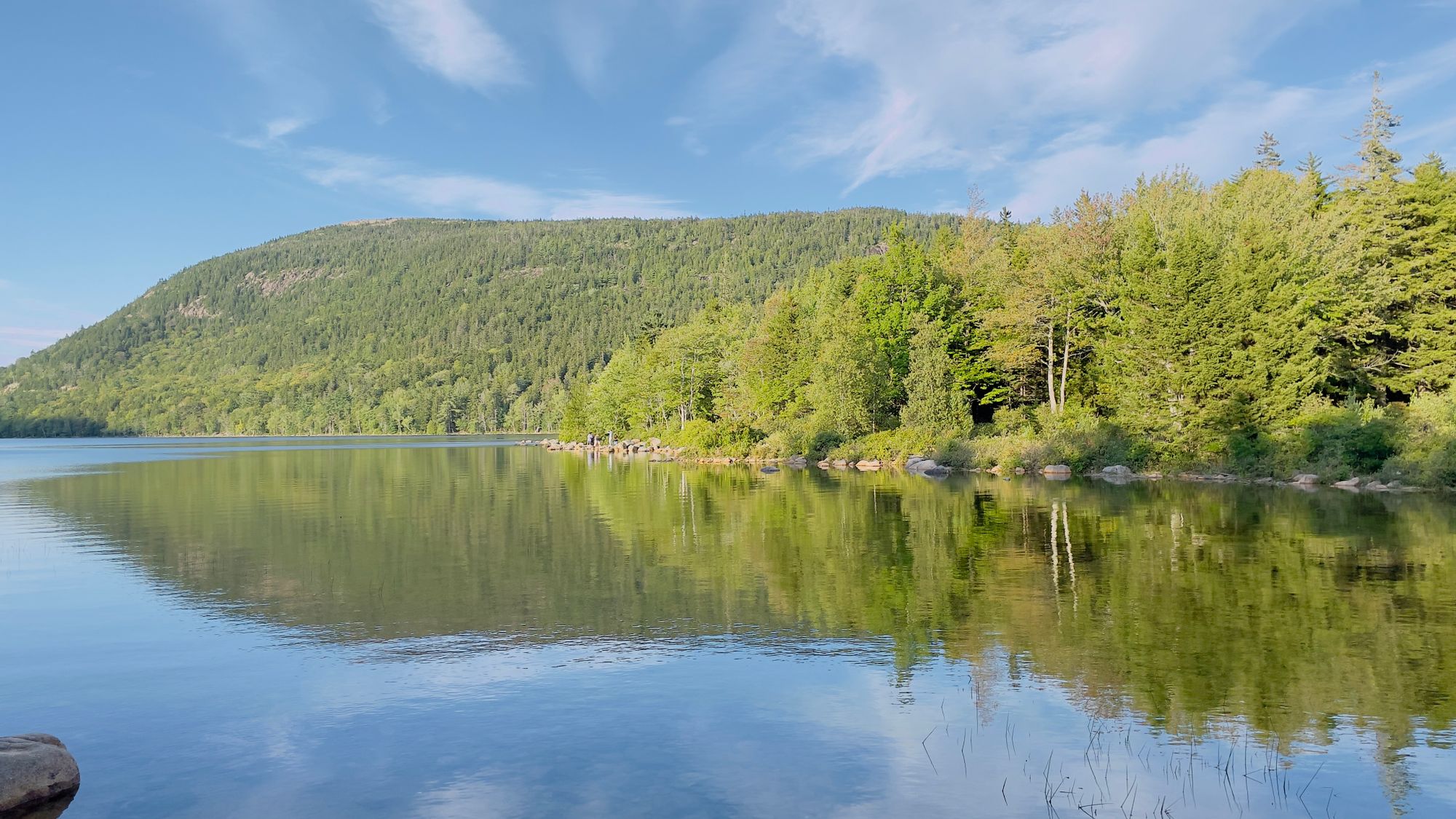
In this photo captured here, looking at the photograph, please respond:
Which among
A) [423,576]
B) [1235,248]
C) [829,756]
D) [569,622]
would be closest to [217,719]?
[569,622]

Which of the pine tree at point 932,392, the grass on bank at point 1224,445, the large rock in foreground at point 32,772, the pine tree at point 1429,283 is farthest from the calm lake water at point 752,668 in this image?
the pine tree at point 932,392

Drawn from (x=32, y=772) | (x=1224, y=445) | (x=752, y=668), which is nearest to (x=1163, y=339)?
(x=1224, y=445)

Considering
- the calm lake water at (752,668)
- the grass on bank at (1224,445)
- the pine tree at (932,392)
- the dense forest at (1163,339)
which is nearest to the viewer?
the calm lake water at (752,668)

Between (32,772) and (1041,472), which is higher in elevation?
(32,772)

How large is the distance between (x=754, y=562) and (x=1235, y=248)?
39389 mm

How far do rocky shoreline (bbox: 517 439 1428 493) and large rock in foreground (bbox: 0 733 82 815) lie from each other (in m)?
46.3

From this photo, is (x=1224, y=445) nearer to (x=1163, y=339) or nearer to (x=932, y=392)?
(x=1163, y=339)

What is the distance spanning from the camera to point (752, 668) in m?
13.8

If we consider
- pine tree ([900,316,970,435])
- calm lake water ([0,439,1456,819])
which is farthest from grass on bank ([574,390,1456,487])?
calm lake water ([0,439,1456,819])

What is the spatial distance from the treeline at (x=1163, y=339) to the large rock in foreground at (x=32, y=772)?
1855 inches

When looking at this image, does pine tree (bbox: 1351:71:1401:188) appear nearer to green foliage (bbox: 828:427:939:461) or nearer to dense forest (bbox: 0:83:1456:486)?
dense forest (bbox: 0:83:1456:486)

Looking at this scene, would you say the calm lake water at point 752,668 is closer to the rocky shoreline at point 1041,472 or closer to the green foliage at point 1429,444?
the green foliage at point 1429,444

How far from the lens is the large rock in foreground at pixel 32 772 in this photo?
9.15m

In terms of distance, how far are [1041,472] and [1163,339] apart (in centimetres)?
1083
